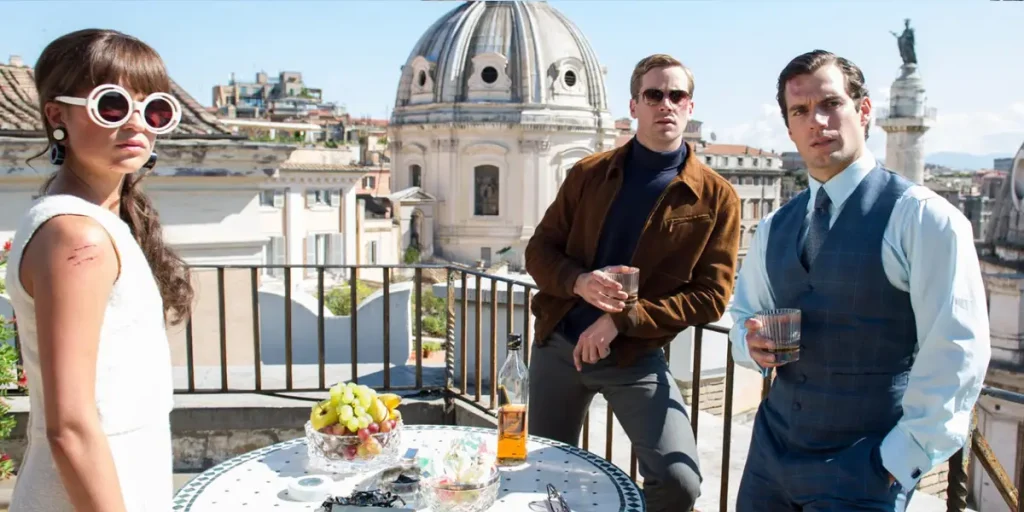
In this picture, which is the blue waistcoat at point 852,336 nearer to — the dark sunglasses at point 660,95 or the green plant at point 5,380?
the dark sunglasses at point 660,95

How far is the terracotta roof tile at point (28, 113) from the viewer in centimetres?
702

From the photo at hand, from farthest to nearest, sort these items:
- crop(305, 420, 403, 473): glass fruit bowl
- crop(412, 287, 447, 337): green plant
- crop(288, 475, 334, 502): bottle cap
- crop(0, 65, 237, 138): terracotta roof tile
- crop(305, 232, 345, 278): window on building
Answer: crop(305, 232, 345, 278): window on building, crop(412, 287, 447, 337): green plant, crop(0, 65, 237, 138): terracotta roof tile, crop(305, 420, 403, 473): glass fruit bowl, crop(288, 475, 334, 502): bottle cap

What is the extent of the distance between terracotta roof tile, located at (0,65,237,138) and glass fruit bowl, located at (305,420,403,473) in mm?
5003

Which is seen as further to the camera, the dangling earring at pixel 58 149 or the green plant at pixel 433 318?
the green plant at pixel 433 318

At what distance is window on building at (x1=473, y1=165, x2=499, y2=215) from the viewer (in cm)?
4338

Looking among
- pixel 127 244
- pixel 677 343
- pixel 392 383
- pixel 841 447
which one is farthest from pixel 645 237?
pixel 677 343

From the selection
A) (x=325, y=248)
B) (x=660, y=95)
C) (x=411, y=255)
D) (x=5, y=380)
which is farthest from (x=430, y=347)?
(x=411, y=255)

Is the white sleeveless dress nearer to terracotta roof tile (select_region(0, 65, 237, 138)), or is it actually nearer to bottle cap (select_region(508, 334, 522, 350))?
bottle cap (select_region(508, 334, 522, 350))

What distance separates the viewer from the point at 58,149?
1.69m

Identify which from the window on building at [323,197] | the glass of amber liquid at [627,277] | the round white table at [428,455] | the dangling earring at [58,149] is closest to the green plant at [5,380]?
the round white table at [428,455]

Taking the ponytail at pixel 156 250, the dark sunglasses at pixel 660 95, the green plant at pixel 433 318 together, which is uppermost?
the dark sunglasses at pixel 660 95

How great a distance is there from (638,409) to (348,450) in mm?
946

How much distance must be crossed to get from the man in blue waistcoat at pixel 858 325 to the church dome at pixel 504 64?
1617 inches

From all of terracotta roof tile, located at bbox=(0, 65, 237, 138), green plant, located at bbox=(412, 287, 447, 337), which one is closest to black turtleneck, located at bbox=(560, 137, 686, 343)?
terracotta roof tile, located at bbox=(0, 65, 237, 138)
